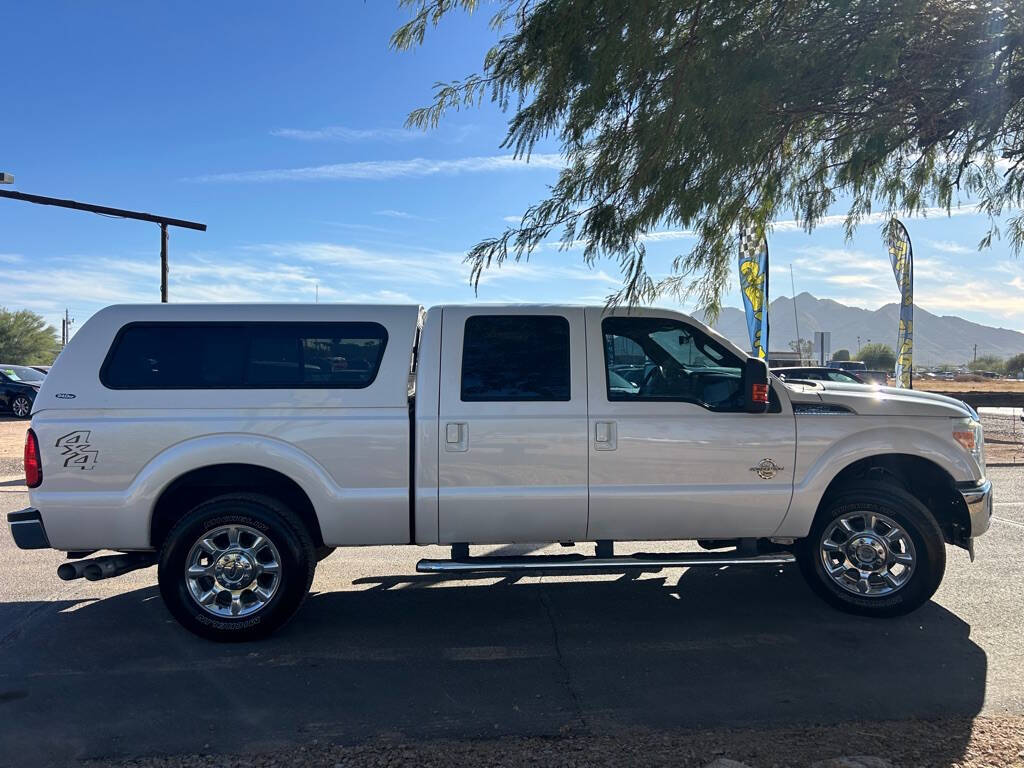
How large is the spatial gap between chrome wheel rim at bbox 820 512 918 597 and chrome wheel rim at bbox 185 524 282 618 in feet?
12.0

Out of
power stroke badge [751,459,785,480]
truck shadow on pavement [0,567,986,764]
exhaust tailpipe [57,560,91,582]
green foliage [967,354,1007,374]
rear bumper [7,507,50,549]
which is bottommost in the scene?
truck shadow on pavement [0,567,986,764]

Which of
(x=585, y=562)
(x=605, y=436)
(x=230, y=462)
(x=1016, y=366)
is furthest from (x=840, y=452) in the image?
(x=1016, y=366)

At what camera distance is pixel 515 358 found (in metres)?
4.76

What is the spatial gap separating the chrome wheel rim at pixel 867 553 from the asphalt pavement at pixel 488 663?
26 centimetres

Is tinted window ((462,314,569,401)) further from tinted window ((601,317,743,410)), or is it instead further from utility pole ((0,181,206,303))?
utility pole ((0,181,206,303))

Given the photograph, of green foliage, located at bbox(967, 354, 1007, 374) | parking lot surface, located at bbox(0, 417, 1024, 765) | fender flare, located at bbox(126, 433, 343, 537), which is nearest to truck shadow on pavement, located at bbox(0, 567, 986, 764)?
parking lot surface, located at bbox(0, 417, 1024, 765)

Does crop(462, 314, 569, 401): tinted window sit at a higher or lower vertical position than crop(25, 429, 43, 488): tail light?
higher

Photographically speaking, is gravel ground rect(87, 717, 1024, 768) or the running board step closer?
gravel ground rect(87, 717, 1024, 768)

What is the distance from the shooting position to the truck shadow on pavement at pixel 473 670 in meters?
3.53

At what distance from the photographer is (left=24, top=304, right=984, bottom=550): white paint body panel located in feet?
14.7

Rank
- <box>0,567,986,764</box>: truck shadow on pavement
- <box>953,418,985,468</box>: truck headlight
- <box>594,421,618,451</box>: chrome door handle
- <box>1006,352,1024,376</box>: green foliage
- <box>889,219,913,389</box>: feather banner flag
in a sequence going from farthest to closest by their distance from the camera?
<box>1006,352,1024,376</box>: green foliage < <box>889,219,913,389</box>: feather banner flag < <box>953,418,985,468</box>: truck headlight < <box>594,421,618,451</box>: chrome door handle < <box>0,567,986,764</box>: truck shadow on pavement

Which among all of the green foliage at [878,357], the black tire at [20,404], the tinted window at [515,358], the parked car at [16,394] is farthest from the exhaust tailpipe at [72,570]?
the green foliage at [878,357]

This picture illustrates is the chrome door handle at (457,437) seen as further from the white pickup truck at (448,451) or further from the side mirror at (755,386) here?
the side mirror at (755,386)

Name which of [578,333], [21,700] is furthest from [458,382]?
[21,700]
